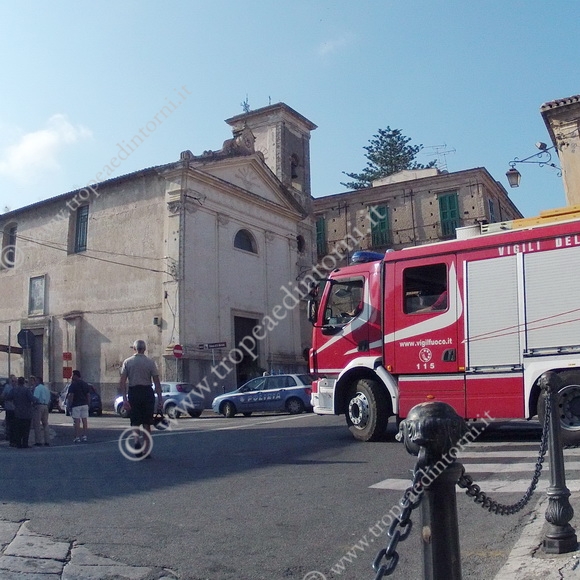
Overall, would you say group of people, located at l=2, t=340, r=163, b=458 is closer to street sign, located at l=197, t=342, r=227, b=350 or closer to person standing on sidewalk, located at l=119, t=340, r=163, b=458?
person standing on sidewalk, located at l=119, t=340, r=163, b=458

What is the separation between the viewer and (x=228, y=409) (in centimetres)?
2270

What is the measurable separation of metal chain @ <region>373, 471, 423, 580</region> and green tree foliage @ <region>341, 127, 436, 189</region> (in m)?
52.8

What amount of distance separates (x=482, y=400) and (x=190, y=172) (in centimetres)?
2227

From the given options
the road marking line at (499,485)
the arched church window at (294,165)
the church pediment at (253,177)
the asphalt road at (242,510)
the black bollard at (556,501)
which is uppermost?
the arched church window at (294,165)

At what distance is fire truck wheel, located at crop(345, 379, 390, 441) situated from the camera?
400 inches

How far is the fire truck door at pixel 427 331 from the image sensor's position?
9508mm

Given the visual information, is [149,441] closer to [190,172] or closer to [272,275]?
[190,172]

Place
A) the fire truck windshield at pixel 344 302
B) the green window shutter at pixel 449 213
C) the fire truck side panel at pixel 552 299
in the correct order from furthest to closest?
the green window shutter at pixel 449 213 < the fire truck windshield at pixel 344 302 < the fire truck side panel at pixel 552 299

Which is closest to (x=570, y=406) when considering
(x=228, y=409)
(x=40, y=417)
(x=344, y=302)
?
(x=344, y=302)

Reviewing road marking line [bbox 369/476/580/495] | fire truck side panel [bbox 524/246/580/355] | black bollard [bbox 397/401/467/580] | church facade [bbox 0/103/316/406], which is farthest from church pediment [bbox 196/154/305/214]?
black bollard [bbox 397/401/467/580]

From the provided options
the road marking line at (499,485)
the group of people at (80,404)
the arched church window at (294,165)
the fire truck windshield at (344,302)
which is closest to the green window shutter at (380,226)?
the arched church window at (294,165)

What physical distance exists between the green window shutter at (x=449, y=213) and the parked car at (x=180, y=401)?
1833 centimetres

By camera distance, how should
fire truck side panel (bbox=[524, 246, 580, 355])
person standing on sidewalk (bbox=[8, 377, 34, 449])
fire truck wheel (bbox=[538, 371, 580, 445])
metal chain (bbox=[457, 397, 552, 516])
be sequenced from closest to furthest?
metal chain (bbox=[457, 397, 552, 516])
fire truck wheel (bbox=[538, 371, 580, 445])
fire truck side panel (bbox=[524, 246, 580, 355])
person standing on sidewalk (bbox=[8, 377, 34, 449])

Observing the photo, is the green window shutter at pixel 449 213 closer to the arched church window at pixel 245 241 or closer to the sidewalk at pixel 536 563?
the arched church window at pixel 245 241
